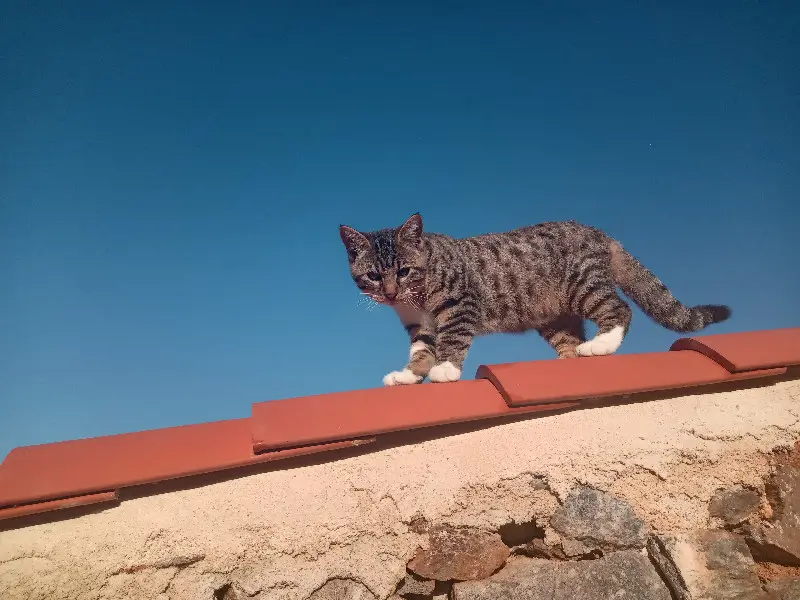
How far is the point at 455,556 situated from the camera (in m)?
1.68

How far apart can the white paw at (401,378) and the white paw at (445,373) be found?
0.18 metres

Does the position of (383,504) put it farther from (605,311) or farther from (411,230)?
(411,230)

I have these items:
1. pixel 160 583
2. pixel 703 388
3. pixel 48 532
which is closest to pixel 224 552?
pixel 160 583

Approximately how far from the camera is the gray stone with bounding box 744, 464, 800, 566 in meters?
1.81

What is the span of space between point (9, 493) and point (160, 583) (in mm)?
446

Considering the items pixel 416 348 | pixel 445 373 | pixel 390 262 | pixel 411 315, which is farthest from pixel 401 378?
pixel 390 262

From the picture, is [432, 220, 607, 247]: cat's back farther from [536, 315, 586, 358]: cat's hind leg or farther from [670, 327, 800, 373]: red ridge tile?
[670, 327, 800, 373]: red ridge tile

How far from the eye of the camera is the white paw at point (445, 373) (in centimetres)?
289

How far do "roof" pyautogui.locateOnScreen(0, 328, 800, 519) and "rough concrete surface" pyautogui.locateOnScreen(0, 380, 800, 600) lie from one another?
0.07 meters

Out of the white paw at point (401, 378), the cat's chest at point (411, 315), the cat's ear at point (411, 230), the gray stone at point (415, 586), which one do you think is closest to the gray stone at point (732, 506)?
the gray stone at point (415, 586)

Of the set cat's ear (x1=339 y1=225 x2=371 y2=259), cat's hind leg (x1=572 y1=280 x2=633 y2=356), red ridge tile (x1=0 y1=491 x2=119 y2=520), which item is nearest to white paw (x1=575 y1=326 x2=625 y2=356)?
cat's hind leg (x1=572 y1=280 x2=633 y2=356)

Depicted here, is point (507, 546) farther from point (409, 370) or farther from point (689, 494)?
point (409, 370)

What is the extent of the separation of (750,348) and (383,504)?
1.37m

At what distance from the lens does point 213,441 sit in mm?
1623
